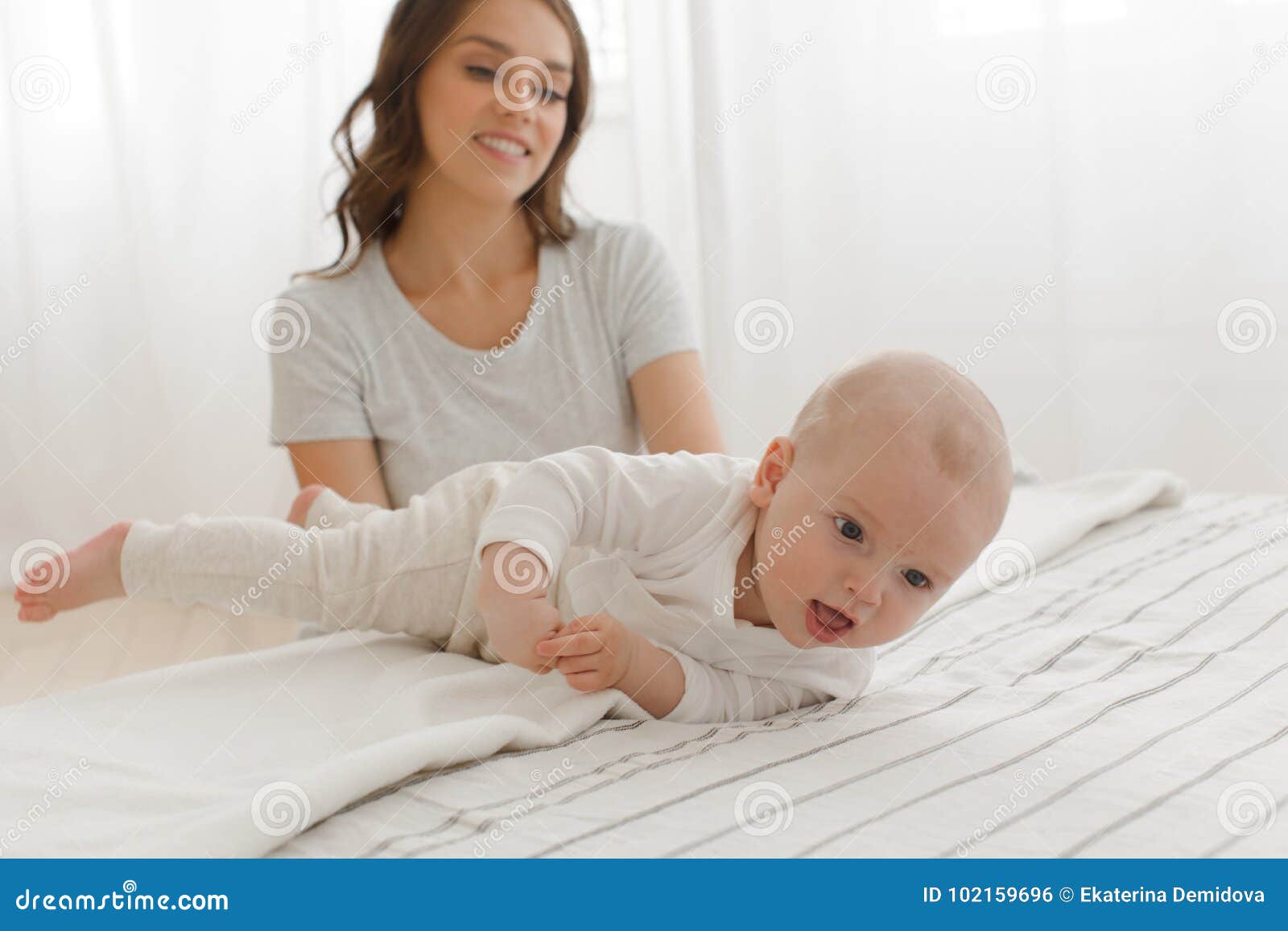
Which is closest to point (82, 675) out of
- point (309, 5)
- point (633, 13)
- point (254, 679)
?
point (254, 679)

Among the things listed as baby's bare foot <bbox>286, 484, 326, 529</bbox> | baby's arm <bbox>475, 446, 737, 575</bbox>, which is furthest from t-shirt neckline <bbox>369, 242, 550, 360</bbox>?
baby's arm <bbox>475, 446, 737, 575</bbox>

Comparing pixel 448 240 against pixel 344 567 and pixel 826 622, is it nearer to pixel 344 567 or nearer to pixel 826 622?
pixel 344 567

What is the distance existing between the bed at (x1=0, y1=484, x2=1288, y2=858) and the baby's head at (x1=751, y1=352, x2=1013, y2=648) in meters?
0.10

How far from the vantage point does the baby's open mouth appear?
0.95m

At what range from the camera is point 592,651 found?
946 millimetres

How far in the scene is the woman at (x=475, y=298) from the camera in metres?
1.63

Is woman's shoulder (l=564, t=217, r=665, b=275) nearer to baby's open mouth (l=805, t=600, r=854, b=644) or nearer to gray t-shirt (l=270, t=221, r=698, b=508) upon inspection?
gray t-shirt (l=270, t=221, r=698, b=508)

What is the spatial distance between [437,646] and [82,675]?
905 millimetres

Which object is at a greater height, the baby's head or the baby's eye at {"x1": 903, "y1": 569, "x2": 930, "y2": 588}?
the baby's head

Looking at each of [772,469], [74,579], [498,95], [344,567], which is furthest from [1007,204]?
[74,579]

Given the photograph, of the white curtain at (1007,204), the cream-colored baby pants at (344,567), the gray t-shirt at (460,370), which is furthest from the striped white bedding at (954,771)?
the white curtain at (1007,204)

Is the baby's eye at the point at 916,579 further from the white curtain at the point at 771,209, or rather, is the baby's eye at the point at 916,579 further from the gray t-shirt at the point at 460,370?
the white curtain at the point at 771,209

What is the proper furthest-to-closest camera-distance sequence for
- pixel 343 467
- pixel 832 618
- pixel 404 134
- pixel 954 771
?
pixel 404 134 → pixel 343 467 → pixel 832 618 → pixel 954 771

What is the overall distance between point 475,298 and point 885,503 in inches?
38.0
